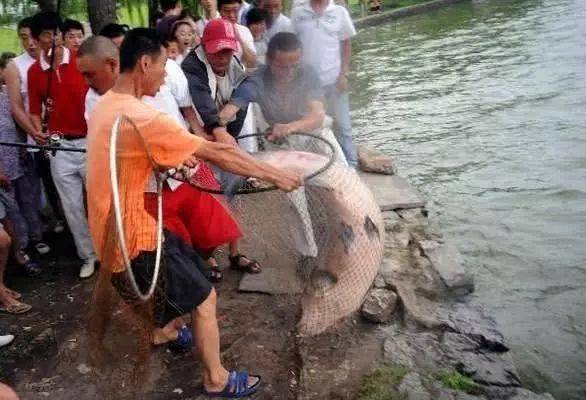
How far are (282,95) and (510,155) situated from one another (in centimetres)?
442

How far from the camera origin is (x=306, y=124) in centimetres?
→ 414

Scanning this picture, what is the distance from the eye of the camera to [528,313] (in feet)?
14.9

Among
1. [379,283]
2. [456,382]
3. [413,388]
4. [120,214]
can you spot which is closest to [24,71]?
[120,214]

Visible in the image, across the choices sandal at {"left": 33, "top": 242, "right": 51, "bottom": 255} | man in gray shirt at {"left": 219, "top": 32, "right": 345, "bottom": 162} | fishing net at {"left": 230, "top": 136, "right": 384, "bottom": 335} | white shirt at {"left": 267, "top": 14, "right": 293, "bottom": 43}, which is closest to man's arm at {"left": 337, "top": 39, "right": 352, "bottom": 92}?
white shirt at {"left": 267, "top": 14, "right": 293, "bottom": 43}

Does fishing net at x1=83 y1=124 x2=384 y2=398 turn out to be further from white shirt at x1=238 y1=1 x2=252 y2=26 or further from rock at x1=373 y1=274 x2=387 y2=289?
white shirt at x1=238 y1=1 x2=252 y2=26

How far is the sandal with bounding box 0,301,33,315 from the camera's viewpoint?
4562mm

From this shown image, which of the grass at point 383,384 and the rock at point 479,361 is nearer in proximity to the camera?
the grass at point 383,384

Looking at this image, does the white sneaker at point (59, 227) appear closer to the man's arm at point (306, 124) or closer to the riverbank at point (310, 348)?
the riverbank at point (310, 348)

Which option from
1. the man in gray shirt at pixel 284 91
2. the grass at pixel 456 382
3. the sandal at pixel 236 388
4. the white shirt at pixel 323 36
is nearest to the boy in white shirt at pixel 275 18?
the white shirt at pixel 323 36

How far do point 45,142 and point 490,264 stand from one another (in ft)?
13.8

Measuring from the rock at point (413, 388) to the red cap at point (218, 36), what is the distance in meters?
2.63

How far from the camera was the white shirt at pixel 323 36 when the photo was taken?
600 centimetres

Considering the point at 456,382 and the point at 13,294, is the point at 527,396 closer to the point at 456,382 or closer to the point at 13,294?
the point at 456,382

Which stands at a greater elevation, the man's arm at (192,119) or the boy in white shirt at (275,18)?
the boy in white shirt at (275,18)
